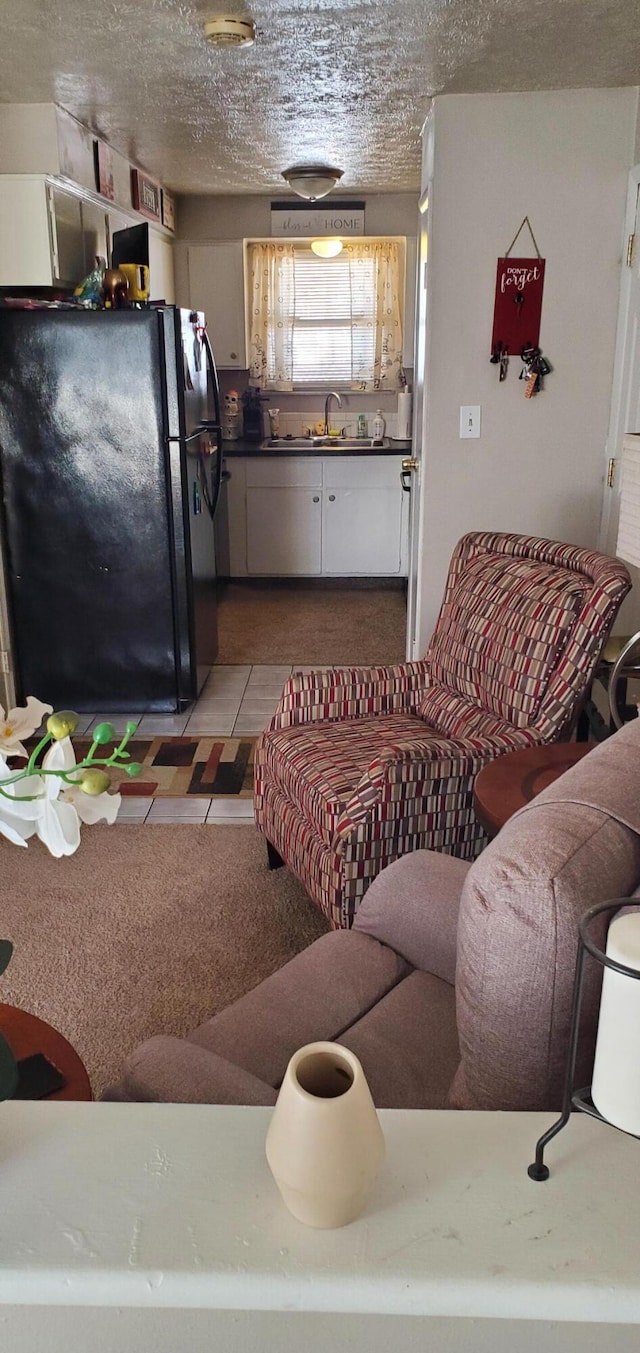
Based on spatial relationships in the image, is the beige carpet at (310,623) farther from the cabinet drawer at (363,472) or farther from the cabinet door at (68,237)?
the cabinet door at (68,237)

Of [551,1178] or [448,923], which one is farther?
[448,923]

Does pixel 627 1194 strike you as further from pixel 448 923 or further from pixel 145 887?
pixel 145 887

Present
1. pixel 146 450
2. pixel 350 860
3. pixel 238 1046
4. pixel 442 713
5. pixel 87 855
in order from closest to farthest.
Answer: pixel 238 1046 < pixel 350 860 < pixel 442 713 < pixel 87 855 < pixel 146 450

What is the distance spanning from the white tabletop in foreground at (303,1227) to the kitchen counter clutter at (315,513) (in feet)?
17.4

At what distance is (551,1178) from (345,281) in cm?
631

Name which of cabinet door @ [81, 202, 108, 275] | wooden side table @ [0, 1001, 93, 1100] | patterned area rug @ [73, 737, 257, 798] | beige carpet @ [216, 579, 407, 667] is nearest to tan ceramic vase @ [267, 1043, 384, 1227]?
wooden side table @ [0, 1001, 93, 1100]

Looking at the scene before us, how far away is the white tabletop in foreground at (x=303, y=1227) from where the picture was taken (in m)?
0.67

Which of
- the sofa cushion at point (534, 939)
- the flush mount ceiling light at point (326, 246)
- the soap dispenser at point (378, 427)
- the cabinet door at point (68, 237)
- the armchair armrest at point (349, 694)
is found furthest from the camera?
the soap dispenser at point (378, 427)

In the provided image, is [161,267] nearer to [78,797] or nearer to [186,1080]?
[186,1080]

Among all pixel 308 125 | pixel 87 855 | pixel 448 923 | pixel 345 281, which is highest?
pixel 308 125

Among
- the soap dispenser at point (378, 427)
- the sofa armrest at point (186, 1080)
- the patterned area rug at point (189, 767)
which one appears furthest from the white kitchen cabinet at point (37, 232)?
the sofa armrest at point (186, 1080)

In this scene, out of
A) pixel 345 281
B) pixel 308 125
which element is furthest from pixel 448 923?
pixel 345 281

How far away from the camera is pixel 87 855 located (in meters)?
3.02

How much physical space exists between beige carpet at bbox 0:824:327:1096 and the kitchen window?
13.5 feet
